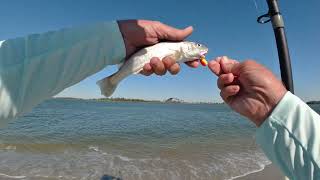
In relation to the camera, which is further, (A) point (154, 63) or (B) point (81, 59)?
(A) point (154, 63)

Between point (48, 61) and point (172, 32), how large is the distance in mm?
A: 1081

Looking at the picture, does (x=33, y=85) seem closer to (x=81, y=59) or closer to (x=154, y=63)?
(x=81, y=59)

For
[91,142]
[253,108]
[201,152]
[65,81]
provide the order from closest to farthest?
[65,81], [253,108], [201,152], [91,142]

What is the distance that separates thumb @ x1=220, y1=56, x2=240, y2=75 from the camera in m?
2.14

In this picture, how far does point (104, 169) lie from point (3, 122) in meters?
8.07

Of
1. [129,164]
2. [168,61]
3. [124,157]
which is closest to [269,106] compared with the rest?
[168,61]

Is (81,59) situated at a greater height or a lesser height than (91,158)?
greater

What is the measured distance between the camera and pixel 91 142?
1514cm

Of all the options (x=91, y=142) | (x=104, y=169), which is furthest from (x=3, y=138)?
(x=104, y=169)

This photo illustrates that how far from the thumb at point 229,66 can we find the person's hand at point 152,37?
448mm

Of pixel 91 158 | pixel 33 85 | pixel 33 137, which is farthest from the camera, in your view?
pixel 33 137

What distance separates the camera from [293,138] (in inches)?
70.1

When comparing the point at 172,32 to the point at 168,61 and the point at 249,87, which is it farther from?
the point at 249,87

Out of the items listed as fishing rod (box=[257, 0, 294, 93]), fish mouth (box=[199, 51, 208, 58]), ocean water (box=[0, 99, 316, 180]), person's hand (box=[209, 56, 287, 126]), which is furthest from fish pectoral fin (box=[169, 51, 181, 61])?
ocean water (box=[0, 99, 316, 180])
